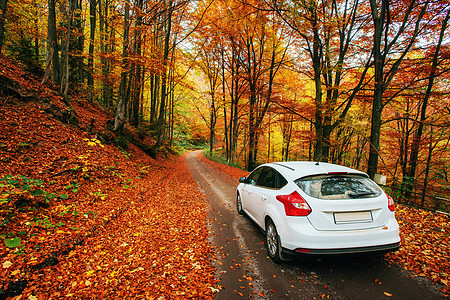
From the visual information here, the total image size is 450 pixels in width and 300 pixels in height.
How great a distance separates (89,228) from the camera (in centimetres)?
409

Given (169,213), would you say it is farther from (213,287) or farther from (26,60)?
(26,60)

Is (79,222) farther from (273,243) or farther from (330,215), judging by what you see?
(330,215)

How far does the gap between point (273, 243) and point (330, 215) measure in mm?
1246

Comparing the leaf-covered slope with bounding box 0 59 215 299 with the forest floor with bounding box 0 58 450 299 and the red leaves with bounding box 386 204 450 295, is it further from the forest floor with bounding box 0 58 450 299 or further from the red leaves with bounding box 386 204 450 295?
the red leaves with bounding box 386 204 450 295

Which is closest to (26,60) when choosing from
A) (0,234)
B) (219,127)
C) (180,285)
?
(0,234)

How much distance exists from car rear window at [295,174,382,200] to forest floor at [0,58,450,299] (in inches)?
56.7

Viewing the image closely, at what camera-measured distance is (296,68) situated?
14531 millimetres

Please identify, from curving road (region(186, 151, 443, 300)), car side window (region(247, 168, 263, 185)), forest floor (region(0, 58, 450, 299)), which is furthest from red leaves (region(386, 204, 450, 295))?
car side window (region(247, 168, 263, 185))

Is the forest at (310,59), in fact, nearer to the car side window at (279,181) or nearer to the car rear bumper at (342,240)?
the car rear bumper at (342,240)

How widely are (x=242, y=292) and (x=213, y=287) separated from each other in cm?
45

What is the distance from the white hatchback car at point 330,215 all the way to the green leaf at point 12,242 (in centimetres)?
421

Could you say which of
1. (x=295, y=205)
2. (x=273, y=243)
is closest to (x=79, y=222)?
(x=273, y=243)

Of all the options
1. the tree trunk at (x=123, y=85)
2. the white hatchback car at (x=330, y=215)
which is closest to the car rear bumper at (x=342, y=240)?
the white hatchback car at (x=330, y=215)

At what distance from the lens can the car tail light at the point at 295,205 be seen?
9.90ft
